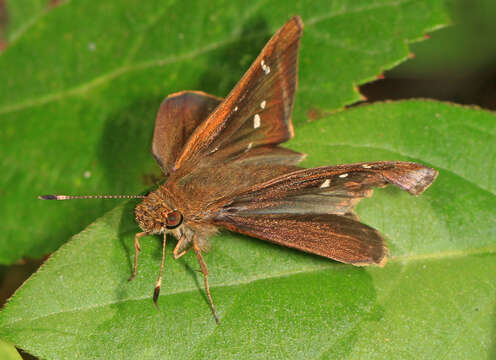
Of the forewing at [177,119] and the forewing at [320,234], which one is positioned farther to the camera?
the forewing at [177,119]

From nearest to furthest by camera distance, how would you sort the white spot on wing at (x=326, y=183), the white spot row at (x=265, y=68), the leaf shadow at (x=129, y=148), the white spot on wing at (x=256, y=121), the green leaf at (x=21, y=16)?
1. the white spot on wing at (x=326, y=183)
2. the white spot row at (x=265, y=68)
3. the white spot on wing at (x=256, y=121)
4. the leaf shadow at (x=129, y=148)
5. the green leaf at (x=21, y=16)

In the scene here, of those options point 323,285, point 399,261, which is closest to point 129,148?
point 323,285

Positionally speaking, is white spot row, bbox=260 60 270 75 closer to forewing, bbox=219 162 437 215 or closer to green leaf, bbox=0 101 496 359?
green leaf, bbox=0 101 496 359

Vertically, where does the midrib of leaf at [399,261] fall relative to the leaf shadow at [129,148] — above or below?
below

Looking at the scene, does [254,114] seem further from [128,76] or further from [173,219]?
[128,76]

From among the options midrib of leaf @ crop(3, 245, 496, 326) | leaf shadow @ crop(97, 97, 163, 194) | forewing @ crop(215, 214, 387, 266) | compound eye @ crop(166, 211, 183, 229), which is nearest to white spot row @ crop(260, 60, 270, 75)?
forewing @ crop(215, 214, 387, 266)

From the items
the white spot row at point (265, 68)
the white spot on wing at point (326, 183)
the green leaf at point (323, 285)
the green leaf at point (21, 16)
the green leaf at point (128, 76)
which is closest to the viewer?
the green leaf at point (323, 285)

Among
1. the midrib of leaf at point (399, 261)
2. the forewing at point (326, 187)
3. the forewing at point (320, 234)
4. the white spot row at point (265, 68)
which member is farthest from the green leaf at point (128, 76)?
the midrib of leaf at point (399, 261)

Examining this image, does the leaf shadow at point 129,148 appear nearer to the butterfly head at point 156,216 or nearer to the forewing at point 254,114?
the forewing at point 254,114
